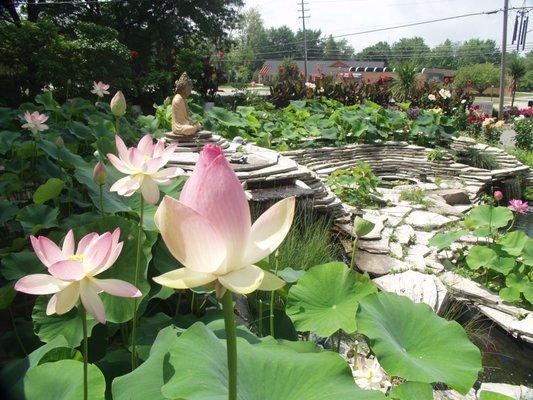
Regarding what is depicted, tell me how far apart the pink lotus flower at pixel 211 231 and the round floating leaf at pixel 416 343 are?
792mm

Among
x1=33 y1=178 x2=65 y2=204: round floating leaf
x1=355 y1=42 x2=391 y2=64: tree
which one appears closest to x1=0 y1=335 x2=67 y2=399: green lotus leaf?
x1=33 y1=178 x2=65 y2=204: round floating leaf

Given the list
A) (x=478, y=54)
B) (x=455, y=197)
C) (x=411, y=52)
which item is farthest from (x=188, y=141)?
(x=411, y=52)

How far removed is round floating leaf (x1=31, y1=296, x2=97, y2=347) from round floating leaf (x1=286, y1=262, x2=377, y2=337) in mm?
648

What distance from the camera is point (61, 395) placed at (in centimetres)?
93

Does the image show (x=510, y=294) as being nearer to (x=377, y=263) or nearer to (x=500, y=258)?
(x=500, y=258)

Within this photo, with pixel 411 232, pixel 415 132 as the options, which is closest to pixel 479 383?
pixel 411 232

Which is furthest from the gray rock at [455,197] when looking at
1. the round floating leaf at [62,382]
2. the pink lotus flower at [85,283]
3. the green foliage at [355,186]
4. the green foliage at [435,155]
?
the pink lotus flower at [85,283]

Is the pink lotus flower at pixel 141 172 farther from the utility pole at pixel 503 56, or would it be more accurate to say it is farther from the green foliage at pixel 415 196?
the utility pole at pixel 503 56

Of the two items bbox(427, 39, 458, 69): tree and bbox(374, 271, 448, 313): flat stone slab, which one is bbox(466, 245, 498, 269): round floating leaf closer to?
bbox(374, 271, 448, 313): flat stone slab

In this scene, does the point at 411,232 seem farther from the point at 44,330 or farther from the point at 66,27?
Result: the point at 66,27

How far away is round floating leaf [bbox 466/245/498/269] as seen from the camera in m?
3.89

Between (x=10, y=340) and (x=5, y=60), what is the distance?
28.8ft

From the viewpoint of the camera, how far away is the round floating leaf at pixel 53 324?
4.28 ft

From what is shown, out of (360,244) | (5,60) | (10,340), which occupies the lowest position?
(360,244)
